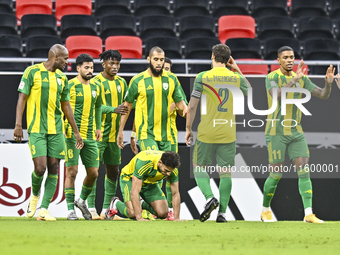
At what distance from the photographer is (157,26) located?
1177 centimetres

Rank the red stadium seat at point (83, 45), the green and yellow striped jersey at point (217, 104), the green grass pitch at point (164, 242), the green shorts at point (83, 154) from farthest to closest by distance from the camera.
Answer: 1. the red stadium seat at point (83, 45)
2. the green shorts at point (83, 154)
3. the green and yellow striped jersey at point (217, 104)
4. the green grass pitch at point (164, 242)

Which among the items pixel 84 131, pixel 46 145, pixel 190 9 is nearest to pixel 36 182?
pixel 46 145

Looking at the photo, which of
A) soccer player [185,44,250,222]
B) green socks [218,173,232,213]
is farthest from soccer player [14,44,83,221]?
green socks [218,173,232,213]

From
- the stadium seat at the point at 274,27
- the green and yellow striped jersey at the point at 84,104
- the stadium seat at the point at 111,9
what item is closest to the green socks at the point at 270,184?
the green and yellow striped jersey at the point at 84,104

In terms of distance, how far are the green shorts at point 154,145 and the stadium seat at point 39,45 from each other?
469 cm

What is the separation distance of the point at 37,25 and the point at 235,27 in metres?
4.22

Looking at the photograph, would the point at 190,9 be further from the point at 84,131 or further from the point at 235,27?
the point at 84,131

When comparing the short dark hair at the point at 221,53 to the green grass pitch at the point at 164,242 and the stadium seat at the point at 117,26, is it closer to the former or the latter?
the green grass pitch at the point at 164,242

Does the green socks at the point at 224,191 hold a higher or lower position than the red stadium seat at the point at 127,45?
lower

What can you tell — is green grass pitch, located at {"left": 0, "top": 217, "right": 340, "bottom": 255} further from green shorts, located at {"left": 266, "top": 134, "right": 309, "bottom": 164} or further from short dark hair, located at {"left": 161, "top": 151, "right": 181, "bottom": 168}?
green shorts, located at {"left": 266, "top": 134, "right": 309, "bottom": 164}

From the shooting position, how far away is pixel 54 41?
1070cm

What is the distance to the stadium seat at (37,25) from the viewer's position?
1129 cm

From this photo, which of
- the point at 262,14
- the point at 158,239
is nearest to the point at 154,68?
the point at 158,239

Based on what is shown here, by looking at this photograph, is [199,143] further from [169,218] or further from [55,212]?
[55,212]
